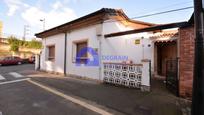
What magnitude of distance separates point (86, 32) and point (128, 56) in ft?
9.33

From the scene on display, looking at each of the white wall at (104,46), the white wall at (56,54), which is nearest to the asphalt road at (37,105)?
the white wall at (104,46)

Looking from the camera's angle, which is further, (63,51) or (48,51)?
(48,51)

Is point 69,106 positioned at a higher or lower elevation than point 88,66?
lower

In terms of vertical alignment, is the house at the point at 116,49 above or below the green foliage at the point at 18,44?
below

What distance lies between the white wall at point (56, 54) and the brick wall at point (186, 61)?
8.97 metres

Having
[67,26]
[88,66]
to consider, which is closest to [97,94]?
[88,66]

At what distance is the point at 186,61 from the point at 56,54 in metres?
10.4

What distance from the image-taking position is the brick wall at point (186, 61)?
19.7 ft

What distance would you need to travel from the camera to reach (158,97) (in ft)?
21.1

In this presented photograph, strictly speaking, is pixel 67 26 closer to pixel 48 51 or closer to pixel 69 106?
pixel 48 51

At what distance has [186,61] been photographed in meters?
6.15

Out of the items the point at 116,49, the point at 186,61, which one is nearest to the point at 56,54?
the point at 116,49
